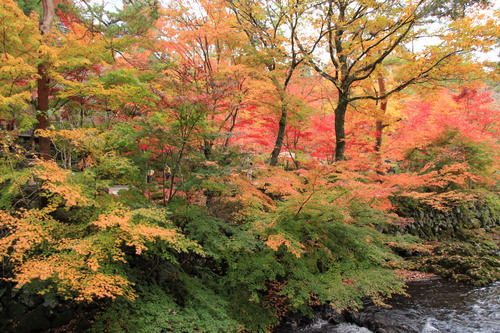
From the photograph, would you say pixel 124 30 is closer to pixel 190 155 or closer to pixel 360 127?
pixel 190 155

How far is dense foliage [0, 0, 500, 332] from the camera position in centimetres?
483

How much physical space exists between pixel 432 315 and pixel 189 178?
292 inches

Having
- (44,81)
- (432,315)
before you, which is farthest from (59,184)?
(432,315)

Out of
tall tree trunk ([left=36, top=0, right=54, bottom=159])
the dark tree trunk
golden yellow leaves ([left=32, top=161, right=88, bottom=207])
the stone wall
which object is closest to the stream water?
the stone wall

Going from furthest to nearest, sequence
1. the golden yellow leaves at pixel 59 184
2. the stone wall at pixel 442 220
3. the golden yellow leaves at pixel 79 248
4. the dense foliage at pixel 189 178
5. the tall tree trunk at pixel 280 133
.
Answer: the stone wall at pixel 442 220 → the tall tree trunk at pixel 280 133 → the dense foliage at pixel 189 178 → the golden yellow leaves at pixel 59 184 → the golden yellow leaves at pixel 79 248

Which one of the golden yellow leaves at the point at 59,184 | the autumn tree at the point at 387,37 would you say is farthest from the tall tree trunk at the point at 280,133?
the golden yellow leaves at the point at 59,184

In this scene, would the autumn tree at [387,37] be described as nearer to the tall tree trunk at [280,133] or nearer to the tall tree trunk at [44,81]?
the tall tree trunk at [280,133]

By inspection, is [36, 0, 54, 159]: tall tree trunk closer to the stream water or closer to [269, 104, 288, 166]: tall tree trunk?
[269, 104, 288, 166]: tall tree trunk

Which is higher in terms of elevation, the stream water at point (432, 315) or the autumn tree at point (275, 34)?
the autumn tree at point (275, 34)

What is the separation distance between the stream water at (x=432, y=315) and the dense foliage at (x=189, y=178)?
0.82 m

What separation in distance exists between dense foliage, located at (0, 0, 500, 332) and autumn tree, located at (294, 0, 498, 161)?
5 centimetres

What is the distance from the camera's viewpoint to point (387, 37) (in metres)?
8.38

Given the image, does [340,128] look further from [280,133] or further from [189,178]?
[189,178]

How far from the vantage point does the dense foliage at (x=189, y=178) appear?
483cm
